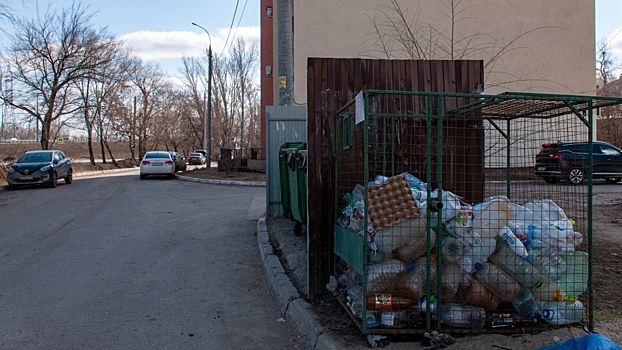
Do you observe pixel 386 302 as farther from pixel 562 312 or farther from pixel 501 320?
pixel 562 312

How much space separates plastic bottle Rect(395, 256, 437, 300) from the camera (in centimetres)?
365

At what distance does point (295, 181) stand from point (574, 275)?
4965 millimetres

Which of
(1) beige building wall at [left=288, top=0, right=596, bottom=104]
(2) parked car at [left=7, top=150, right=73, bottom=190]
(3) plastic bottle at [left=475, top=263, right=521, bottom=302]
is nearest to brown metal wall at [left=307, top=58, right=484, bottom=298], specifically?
(3) plastic bottle at [left=475, top=263, right=521, bottom=302]

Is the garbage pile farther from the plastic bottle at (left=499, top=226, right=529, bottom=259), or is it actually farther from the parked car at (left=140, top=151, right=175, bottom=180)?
the parked car at (left=140, top=151, right=175, bottom=180)

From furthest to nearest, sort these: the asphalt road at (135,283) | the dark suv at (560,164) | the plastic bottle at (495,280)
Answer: the asphalt road at (135,283), the dark suv at (560,164), the plastic bottle at (495,280)

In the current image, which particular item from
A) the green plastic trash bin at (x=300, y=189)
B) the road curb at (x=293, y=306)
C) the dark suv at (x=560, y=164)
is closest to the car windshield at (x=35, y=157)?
the green plastic trash bin at (x=300, y=189)

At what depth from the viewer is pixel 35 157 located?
20.4m

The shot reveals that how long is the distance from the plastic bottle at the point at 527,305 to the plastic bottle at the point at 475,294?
0.70 ft

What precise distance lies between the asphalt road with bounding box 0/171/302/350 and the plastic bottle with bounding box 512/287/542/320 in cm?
188

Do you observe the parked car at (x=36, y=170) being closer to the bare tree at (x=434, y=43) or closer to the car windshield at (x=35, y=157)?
the car windshield at (x=35, y=157)

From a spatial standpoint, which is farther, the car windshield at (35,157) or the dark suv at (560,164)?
the car windshield at (35,157)

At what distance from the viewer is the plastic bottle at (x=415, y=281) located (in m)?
3.65

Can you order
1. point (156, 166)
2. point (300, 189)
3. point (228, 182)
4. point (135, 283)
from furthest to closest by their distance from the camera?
point (156, 166) < point (228, 182) < point (300, 189) < point (135, 283)

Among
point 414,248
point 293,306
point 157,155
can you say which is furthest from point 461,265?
point 157,155
